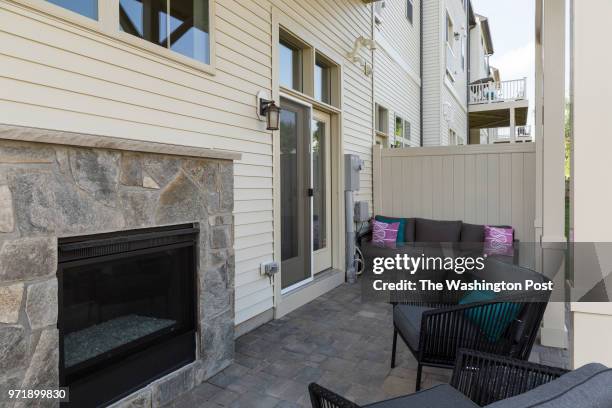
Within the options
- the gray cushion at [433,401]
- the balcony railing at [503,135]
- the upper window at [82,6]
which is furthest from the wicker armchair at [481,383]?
the balcony railing at [503,135]

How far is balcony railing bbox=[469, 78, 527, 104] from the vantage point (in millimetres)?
10742

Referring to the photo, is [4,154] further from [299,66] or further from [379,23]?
[379,23]

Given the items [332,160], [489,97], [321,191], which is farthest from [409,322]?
[489,97]

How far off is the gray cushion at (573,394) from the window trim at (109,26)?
2.44 m

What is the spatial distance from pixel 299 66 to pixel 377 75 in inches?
96.4

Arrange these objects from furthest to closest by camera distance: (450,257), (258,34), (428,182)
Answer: (428,182) → (450,257) → (258,34)

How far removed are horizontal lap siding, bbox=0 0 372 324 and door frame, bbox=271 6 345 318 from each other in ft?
0.28

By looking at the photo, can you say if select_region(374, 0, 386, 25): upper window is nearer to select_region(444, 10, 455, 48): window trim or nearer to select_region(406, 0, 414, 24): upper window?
select_region(406, 0, 414, 24): upper window

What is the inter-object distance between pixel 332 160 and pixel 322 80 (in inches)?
39.9

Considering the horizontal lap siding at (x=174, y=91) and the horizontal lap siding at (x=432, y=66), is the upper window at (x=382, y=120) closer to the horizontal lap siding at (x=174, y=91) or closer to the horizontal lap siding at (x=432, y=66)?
the horizontal lap siding at (x=174, y=91)

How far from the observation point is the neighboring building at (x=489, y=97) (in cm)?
1079

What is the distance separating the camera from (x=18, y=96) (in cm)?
186

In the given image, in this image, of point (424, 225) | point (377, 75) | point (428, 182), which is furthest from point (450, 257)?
point (377, 75)

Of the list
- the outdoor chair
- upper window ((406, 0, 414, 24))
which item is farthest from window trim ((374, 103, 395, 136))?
the outdoor chair
